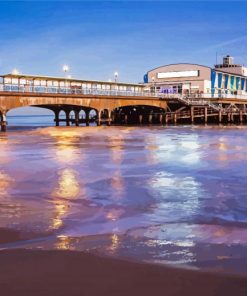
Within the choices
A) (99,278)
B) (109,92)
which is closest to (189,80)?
(109,92)

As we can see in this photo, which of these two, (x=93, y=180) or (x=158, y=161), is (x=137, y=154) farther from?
(x=93, y=180)

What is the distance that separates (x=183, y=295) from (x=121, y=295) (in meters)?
0.74

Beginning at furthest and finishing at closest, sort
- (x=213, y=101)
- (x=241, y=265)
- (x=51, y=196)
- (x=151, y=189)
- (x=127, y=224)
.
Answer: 1. (x=213, y=101)
2. (x=151, y=189)
3. (x=51, y=196)
4. (x=127, y=224)
5. (x=241, y=265)

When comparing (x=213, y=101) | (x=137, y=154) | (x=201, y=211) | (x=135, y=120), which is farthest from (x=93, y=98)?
(x=201, y=211)

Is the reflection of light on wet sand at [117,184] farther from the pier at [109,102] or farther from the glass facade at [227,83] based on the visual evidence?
the glass facade at [227,83]

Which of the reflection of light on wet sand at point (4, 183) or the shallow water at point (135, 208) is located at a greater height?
the reflection of light on wet sand at point (4, 183)

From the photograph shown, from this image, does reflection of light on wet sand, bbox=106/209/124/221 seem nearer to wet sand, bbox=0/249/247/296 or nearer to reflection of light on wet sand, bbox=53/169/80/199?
reflection of light on wet sand, bbox=53/169/80/199

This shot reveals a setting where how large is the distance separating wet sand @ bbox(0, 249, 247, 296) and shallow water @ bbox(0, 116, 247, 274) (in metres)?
0.37

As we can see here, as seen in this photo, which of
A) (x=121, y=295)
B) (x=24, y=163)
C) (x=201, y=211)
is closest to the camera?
(x=121, y=295)

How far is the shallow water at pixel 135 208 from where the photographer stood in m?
6.75

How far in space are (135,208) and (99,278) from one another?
13.1ft

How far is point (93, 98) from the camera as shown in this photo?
52500 mm

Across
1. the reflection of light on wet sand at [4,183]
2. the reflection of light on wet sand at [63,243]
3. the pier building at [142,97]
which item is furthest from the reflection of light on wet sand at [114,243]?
the pier building at [142,97]

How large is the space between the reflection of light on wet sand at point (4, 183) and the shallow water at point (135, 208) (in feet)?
0.10
